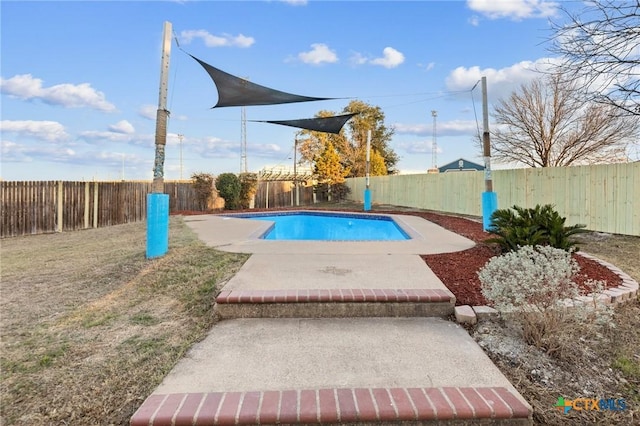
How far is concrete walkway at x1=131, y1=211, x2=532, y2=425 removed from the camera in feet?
5.82

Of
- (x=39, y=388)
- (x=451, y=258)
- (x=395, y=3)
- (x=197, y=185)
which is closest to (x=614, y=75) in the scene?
(x=451, y=258)

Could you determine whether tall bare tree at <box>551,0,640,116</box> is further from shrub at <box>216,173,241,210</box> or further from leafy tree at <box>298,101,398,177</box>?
leafy tree at <box>298,101,398,177</box>

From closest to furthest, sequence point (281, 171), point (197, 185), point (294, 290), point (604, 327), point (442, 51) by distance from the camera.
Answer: point (604, 327), point (294, 290), point (442, 51), point (197, 185), point (281, 171)

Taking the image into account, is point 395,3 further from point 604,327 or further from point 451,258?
point 604,327

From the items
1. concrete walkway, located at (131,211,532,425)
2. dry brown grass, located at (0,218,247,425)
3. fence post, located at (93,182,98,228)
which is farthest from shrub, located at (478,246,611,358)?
fence post, located at (93,182,98,228)

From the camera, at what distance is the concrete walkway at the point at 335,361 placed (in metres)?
1.77

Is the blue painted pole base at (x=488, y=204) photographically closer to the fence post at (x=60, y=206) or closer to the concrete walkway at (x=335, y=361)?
the concrete walkway at (x=335, y=361)

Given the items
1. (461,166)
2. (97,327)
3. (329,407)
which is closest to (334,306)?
(329,407)

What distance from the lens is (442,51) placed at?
35.6ft

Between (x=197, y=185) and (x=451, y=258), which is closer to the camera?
(x=451, y=258)

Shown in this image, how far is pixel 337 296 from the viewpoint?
10.1 ft

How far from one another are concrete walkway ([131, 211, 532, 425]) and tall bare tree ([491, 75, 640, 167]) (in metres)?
13.8

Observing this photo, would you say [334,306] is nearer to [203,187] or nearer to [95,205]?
[95,205]

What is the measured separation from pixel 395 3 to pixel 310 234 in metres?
6.88
